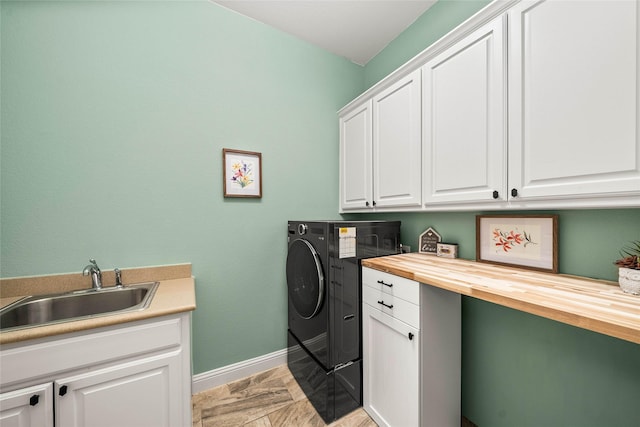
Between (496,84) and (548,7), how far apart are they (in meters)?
0.30

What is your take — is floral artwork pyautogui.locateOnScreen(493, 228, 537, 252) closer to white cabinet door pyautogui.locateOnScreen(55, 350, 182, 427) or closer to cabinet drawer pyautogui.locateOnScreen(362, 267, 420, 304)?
cabinet drawer pyautogui.locateOnScreen(362, 267, 420, 304)

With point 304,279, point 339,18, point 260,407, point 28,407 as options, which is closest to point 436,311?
point 304,279

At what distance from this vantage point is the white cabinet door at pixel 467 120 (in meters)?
1.16

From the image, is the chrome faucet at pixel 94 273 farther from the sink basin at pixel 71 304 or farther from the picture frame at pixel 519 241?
the picture frame at pixel 519 241

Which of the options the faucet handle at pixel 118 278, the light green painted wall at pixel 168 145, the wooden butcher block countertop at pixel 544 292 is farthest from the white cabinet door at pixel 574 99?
the faucet handle at pixel 118 278

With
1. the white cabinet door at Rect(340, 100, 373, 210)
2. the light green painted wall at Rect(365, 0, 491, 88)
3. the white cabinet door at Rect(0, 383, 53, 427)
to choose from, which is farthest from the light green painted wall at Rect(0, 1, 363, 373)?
the white cabinet door at Rect(0, 383, 53, 427)

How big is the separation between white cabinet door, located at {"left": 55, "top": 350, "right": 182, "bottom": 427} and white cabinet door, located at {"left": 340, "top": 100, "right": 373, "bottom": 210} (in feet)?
5.47

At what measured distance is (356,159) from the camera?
84.9 inches

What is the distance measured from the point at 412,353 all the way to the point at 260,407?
116 cm

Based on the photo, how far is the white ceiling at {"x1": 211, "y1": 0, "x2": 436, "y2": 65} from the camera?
5.99 feet

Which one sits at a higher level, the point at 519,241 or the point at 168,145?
the point at 168,145

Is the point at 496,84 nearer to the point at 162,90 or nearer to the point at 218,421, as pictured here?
the point at 162,90

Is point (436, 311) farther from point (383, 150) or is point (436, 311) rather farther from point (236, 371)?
point (236, 371)

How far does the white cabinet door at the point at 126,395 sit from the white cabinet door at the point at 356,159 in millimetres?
1669
